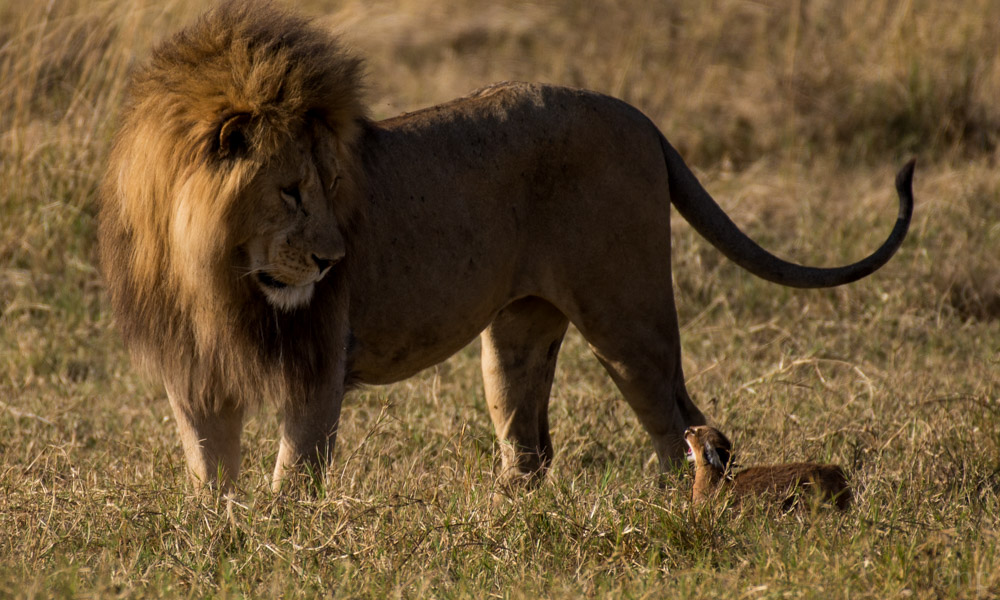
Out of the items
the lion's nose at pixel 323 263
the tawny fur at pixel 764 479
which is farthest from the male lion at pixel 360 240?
the tawny fur at pixel 764 479

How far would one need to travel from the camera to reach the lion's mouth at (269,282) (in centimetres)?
298

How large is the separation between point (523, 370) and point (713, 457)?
34.6 inches

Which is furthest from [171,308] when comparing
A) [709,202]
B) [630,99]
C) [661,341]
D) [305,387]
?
[630,99]

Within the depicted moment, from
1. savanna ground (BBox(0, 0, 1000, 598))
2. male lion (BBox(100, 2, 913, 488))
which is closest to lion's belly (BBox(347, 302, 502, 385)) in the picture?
male lion (BBox(100, 2, 913, 488))

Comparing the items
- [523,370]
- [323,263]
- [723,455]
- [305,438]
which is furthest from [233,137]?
[723,455]

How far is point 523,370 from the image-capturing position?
4.07 m

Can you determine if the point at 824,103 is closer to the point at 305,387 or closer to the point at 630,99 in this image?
the point at 630,99

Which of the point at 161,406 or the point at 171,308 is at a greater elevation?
the point at 171,308

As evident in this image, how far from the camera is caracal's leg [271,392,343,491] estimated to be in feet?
10.5

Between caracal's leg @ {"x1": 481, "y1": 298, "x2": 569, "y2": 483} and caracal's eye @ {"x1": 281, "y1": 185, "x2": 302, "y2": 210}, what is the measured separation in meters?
1.25

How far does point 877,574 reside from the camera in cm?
268

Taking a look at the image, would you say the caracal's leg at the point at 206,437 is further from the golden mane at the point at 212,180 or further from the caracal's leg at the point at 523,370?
the caracal's leg at the point at 523,370

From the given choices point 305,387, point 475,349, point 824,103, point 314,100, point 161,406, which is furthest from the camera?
point 824,103

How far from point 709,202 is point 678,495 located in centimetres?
117
